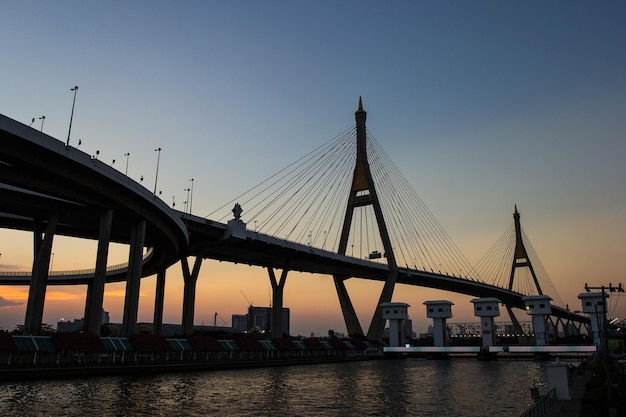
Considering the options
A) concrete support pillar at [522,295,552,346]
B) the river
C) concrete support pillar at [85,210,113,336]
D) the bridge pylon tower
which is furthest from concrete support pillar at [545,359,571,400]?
the bridge pylon tower

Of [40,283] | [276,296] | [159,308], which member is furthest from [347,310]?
[40,283]

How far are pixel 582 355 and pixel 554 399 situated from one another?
261ft

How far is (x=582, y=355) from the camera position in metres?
91.4

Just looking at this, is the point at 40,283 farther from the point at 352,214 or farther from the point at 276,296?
the point at 352,214

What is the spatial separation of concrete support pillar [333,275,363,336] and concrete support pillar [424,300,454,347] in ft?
44.7

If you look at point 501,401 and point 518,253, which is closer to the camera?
point 501,401

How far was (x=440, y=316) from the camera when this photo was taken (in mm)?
99000

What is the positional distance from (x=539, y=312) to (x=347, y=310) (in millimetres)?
34097

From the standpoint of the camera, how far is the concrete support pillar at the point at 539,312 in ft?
300

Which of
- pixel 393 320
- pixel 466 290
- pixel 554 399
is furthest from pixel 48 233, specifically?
pixel 466 290

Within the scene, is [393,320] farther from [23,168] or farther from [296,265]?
[23,168]

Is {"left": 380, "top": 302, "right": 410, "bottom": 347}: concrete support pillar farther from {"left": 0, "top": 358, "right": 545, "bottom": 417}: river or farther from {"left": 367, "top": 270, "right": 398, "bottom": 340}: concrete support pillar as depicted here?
{"left": 0, "top": 358, "right": 545, "bottom": 417}: river

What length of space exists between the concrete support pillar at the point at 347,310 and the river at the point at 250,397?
5808 cm

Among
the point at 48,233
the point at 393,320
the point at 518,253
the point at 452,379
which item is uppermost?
the point at 518,253
